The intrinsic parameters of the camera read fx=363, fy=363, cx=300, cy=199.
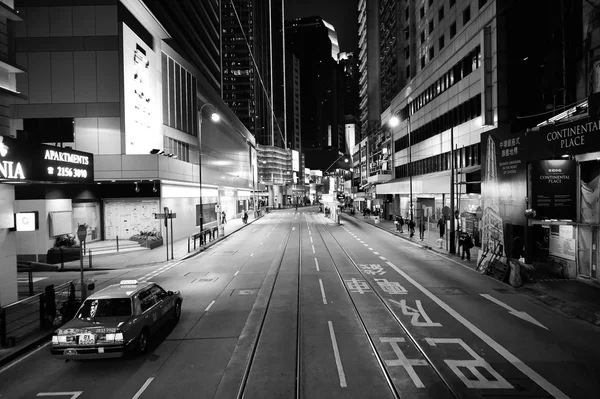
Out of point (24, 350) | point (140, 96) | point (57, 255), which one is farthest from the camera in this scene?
point (140, 96)

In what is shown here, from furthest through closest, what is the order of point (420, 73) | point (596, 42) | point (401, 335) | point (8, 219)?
1. point (420, 73)
2. point (596, 42)
3. point (8, 219)
4. point (401, 335)

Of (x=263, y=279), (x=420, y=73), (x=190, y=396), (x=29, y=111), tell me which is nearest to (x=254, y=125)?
(x=420, y=73)

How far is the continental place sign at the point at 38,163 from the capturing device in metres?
11.9

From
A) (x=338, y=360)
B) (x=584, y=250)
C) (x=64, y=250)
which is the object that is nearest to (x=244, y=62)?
(x=64, y=250)

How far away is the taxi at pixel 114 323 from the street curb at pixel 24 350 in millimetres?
2096

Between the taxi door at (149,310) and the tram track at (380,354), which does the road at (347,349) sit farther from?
the taxi door at (149,310)

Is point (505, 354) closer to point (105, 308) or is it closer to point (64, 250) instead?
point (105, 308)

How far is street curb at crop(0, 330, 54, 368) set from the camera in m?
9.39

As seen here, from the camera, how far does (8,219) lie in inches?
548

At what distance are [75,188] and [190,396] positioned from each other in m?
27.6

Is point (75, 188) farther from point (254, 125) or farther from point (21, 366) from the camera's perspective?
point (254, 125)

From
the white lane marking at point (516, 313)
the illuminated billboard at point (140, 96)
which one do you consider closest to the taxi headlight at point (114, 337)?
the white lane marking at point (516, 313)

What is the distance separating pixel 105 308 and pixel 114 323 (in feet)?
2.88

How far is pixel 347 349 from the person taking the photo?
937 centimetres
